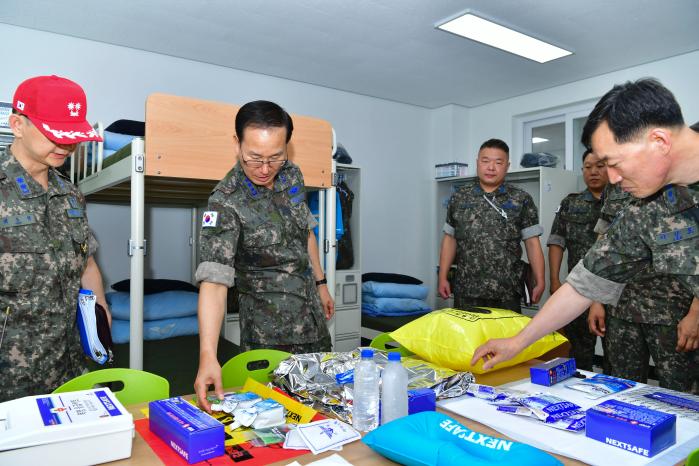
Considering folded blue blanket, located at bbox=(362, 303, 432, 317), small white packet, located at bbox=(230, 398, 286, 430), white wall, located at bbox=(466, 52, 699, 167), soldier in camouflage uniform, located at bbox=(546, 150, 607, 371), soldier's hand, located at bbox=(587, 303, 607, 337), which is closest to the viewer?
small white packet, located at bbox=(230, 398, 286, 430)

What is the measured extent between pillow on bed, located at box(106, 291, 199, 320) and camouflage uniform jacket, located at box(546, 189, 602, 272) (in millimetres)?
2675

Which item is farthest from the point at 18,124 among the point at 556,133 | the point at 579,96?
the point at 556,133

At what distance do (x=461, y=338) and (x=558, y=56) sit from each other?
3.63 meters

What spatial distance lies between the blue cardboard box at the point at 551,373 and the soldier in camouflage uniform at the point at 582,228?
1.57 meters

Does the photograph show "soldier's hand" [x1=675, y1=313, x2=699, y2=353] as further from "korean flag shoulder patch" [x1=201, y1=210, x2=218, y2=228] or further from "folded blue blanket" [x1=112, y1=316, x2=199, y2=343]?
"folded blue blanket" [x1=112, y1=316, x2=199, y2=343]

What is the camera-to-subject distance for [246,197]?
1742mm

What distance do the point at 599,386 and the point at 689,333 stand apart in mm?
744

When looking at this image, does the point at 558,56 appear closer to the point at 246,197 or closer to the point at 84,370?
the point at 246,197

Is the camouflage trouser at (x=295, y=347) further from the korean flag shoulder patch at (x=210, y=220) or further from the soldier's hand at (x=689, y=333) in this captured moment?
the soldier's hand at (x=689, y=333)

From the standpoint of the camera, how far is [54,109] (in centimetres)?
164

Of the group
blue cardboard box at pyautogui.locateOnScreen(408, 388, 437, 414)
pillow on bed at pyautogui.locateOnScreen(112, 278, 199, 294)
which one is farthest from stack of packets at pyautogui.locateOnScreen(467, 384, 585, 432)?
pillow on bed at pyautogui.locateOnScreen(112, 278, 199, 294)

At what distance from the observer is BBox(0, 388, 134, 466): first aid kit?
87cm

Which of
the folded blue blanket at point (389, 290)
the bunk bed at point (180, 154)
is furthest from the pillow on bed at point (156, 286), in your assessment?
the folded blue blanket at point (389, 290)

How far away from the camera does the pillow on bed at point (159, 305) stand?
3590 millimetres
